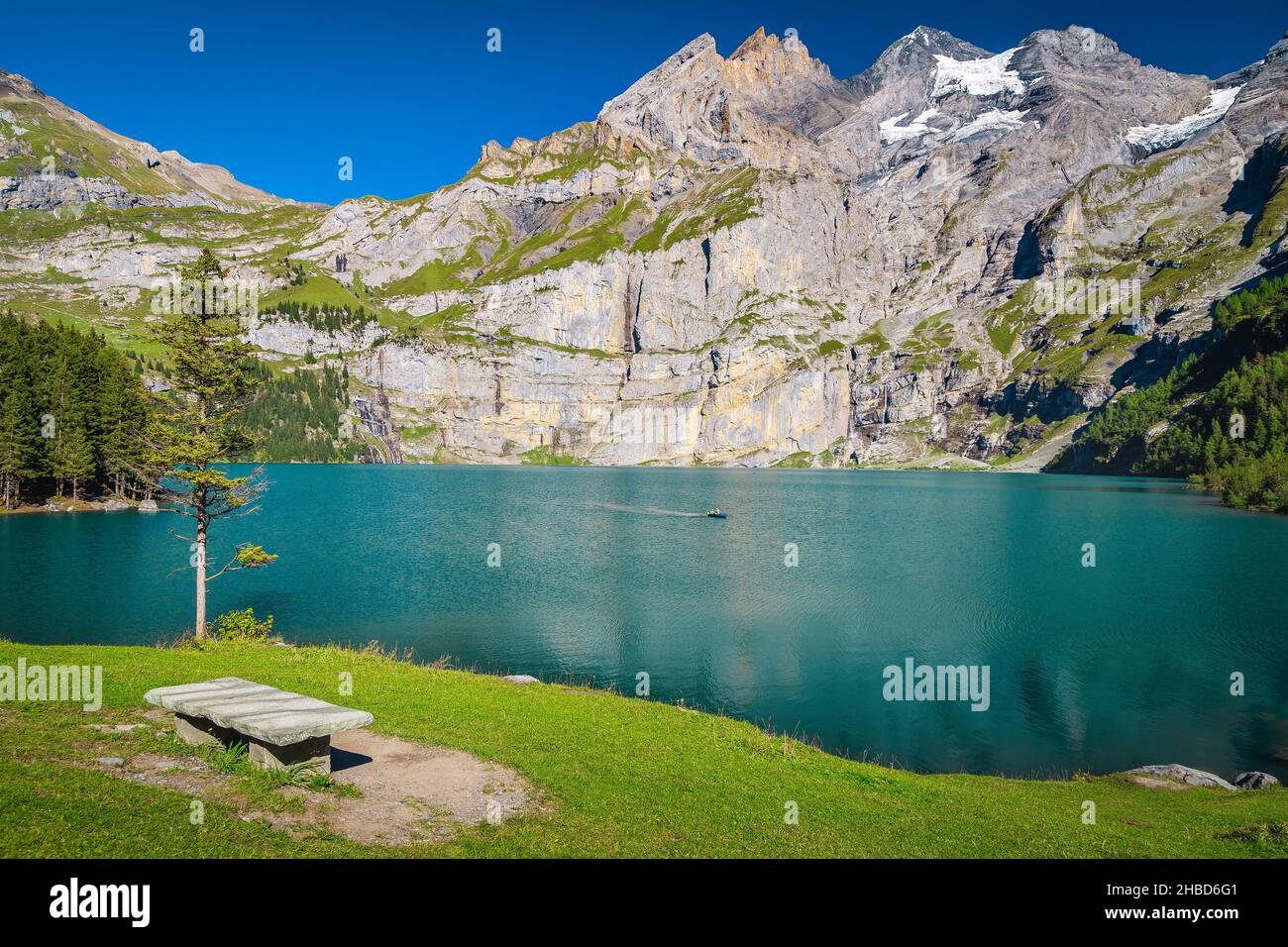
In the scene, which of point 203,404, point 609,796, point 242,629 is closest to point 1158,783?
point 609,796

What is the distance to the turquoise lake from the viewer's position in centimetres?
2912

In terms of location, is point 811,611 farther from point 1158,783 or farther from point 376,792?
point 376,792

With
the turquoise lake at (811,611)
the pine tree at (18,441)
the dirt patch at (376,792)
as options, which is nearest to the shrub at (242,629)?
the turquoise lake at (811,611)

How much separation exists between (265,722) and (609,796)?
21.7 feet

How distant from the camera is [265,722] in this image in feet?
42.1

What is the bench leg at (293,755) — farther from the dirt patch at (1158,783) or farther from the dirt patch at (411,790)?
the dirt patch at (1158,783)

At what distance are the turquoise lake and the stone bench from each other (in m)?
19.1

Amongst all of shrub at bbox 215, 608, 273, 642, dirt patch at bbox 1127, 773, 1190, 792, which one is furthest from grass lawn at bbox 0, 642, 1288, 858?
shrub at bbox 215, 608, 273, 642

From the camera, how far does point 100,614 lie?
40.1 m

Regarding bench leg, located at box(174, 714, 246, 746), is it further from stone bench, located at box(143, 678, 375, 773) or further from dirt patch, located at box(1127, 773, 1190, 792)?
dirt patch, located at box(1127, 773, 1190, 792)

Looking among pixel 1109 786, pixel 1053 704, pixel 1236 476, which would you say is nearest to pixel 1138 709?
pixel 1053 704

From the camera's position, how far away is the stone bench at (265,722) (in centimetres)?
1263
